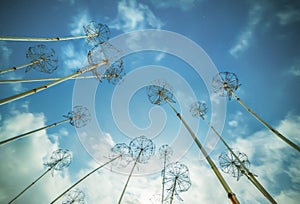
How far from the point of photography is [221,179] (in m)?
2.39

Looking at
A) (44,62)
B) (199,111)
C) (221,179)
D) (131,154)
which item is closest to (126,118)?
(131,154)

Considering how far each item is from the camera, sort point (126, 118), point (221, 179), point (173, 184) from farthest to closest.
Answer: point (126, 118), point (173, 184), point (221, 179)

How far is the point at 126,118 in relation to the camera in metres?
12.8

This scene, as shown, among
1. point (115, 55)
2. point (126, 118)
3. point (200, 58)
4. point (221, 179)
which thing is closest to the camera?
point (221, 179)

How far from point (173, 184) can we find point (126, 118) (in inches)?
251

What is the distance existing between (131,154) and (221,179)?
7783mm

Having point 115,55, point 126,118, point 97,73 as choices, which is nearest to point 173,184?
point 126,118

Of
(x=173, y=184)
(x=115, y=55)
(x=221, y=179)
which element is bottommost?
(x=221, y=179)

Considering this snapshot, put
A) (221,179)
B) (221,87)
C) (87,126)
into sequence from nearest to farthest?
1. (221,179)
2. (221,87)
3. (87,126)

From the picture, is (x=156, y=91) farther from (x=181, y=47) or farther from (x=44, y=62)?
(x=44, y=62)

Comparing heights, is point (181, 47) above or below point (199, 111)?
above

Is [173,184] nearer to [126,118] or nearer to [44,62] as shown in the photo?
[126,118]

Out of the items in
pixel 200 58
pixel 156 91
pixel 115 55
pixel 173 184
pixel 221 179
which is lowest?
pixel 221 179

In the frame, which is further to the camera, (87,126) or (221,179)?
(87,126)
